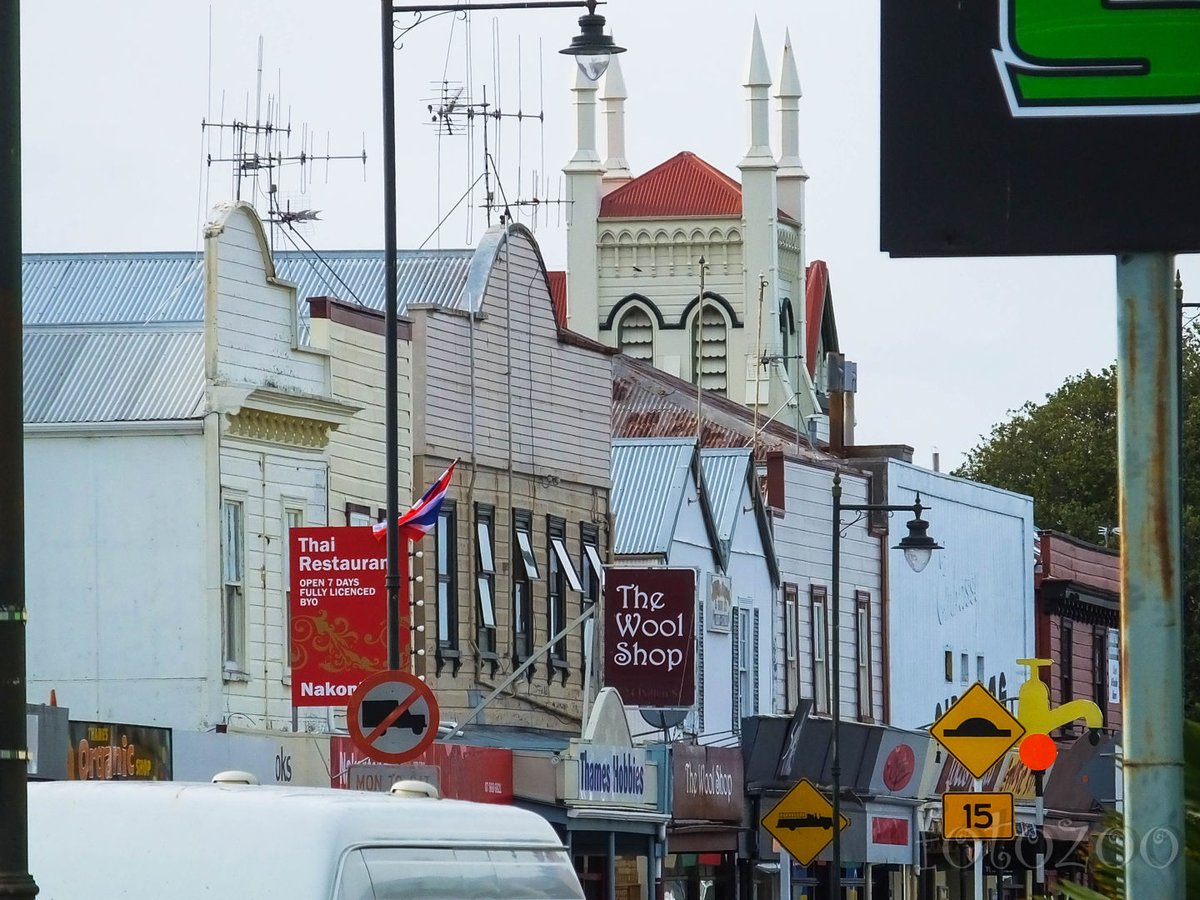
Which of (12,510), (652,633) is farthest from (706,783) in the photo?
(12,510)

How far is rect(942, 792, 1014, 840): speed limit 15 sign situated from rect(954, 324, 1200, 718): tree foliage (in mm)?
57353

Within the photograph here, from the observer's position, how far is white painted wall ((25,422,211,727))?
29812mm

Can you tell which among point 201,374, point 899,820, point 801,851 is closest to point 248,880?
point 201,374

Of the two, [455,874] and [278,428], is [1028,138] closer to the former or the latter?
[455,874]

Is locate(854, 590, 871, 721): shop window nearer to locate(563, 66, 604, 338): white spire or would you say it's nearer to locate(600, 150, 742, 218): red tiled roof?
locate(563, 66, 604, 338): white spire

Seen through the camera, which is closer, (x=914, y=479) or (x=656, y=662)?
(x=656, y=662)

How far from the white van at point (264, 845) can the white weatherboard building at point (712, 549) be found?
31329 mm

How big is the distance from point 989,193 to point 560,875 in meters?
4.36

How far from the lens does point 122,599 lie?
98.1ft

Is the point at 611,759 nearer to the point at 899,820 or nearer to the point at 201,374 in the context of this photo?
the point at 201,374

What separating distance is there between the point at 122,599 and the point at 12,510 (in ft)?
69.3

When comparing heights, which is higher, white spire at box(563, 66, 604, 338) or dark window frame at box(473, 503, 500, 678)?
white spire at box(563, 66, 604, 338)

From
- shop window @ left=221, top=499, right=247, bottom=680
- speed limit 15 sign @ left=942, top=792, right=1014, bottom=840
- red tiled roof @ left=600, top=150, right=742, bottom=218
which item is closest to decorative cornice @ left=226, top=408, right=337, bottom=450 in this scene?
shop window @ left=221, top=499, right=247, bottom=680

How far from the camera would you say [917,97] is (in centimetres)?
741
